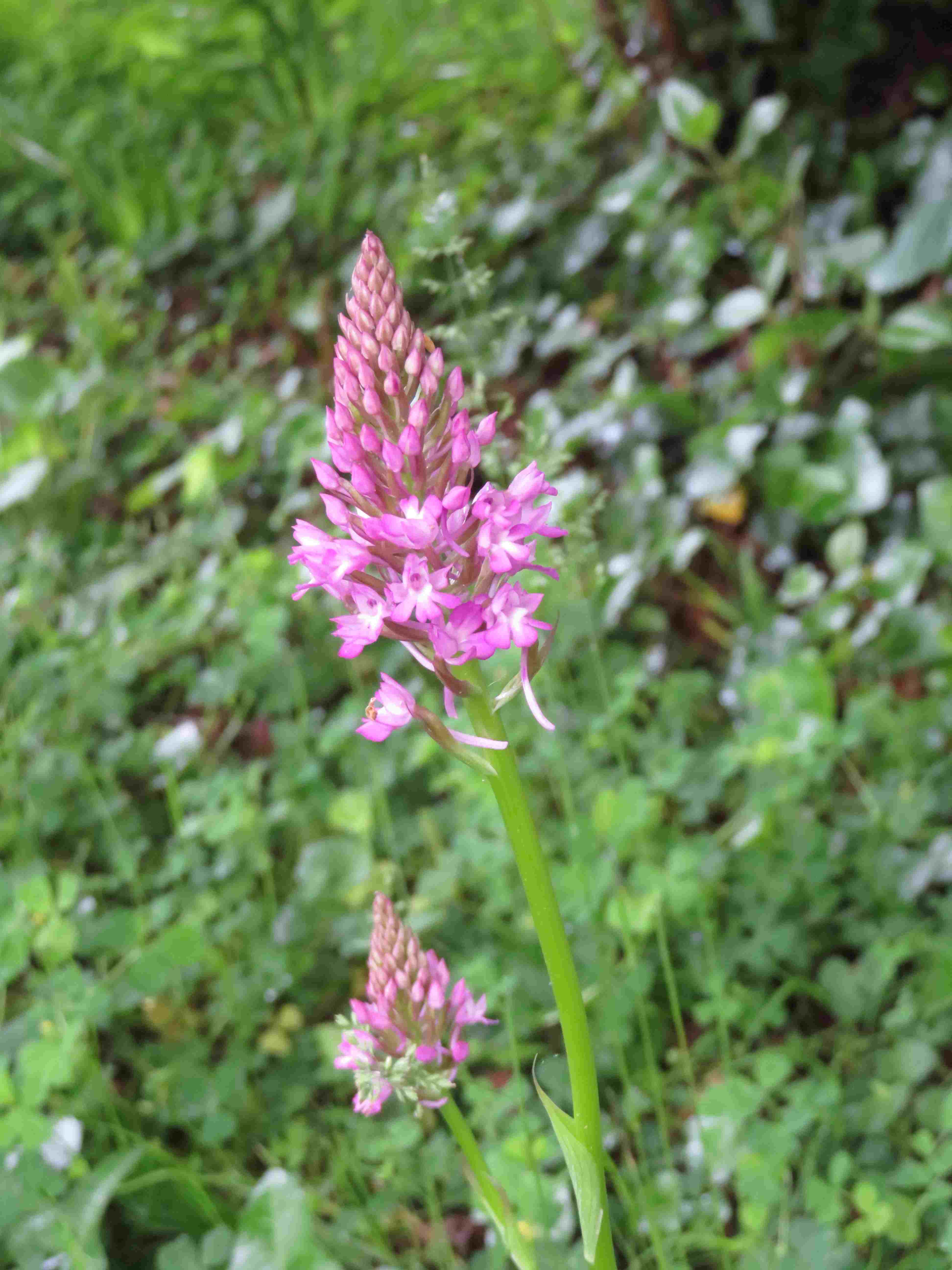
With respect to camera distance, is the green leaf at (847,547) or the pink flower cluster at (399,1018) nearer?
the pink flower cluster at (399,1018)

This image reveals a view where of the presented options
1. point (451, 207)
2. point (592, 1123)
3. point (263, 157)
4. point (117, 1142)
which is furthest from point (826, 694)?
point (263, 157)

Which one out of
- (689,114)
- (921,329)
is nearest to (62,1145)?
(921,329)

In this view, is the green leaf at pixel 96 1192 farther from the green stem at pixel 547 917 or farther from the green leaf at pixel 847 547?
the green leaf at pixel 847 547

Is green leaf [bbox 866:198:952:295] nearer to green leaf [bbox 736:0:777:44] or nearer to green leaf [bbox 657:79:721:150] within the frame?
green leaf [bbox 657:79:721:150]

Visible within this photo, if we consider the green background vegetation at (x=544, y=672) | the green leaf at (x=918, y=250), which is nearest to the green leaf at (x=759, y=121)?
the green background vegetation at (x=544, y=672)

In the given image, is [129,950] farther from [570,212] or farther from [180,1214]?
[570,212]

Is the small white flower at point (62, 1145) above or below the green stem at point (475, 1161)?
below

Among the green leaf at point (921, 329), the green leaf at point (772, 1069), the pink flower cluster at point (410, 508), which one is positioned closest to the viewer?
the pink flower cluster at point (410, 508)

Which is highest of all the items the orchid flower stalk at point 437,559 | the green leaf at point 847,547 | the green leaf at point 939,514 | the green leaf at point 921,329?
the orchid flower stalk at point 437,559
